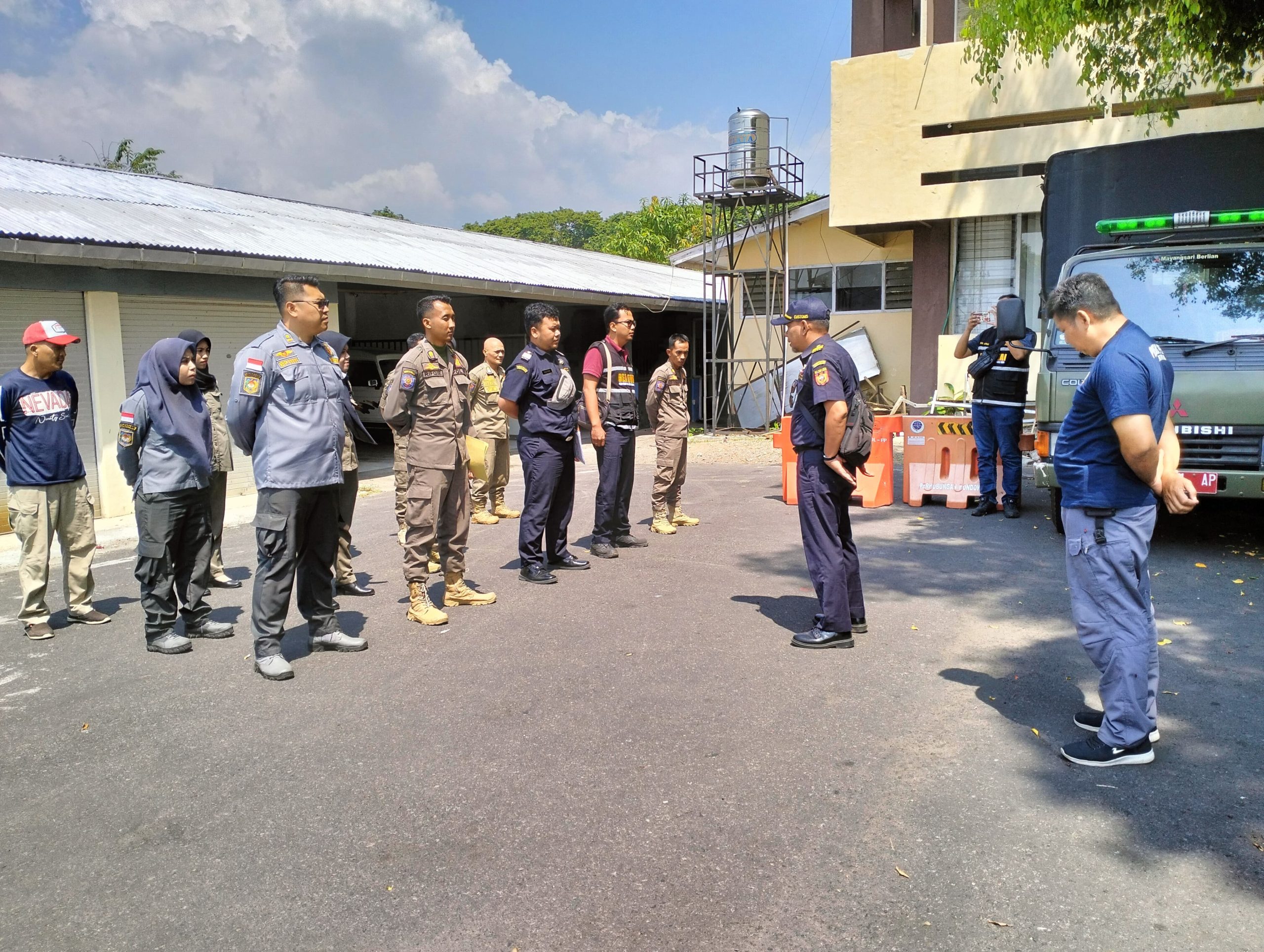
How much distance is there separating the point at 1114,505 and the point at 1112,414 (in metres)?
0.37

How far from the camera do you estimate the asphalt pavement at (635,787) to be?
2.86m

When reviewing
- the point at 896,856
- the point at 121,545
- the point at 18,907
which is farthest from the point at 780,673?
the point at 121,545

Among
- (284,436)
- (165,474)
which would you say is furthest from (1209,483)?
(165,474)

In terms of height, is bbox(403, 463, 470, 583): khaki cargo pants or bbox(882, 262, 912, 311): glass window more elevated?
bbox(882, 262, 912, 311): glass window

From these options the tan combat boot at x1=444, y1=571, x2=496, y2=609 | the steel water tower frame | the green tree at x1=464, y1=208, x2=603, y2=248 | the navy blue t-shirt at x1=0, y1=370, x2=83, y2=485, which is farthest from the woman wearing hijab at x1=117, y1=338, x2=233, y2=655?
the green tree at x1=464, y1=208, x2=603, y2=248

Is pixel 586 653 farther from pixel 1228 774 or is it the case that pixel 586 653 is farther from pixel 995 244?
pixel 995 244

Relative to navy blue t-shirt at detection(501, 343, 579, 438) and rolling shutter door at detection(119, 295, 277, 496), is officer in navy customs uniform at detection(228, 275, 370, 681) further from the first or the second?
rolling shutter door at detection(119, 295, 277, 496)

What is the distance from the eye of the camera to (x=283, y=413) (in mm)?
4980

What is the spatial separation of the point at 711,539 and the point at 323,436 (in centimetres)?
428

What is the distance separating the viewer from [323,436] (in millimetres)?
5062

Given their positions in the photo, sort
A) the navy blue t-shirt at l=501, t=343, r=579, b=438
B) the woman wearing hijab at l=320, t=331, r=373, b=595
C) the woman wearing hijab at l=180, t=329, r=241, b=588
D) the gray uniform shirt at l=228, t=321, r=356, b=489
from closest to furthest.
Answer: the gray uniform shirt at l=228, t=321, r=356, b=489, the woman wearing hijab at l=180, t=329, r=241, b=588, the woman wearing hijab at l=320, t=331, r=373, b=595, the navy blue t-shirt at l=501, t=343, r=579, b=438

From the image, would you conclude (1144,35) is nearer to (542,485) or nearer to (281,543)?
(542,485)

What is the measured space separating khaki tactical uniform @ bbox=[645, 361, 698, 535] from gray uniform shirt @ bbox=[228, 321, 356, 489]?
13.7 feet

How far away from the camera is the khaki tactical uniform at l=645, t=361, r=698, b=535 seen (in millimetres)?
8852
